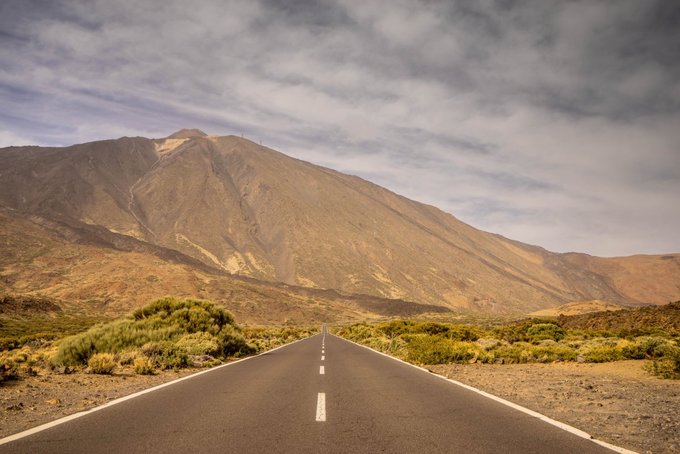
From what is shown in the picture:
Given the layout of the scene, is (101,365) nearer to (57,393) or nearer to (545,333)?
(57,393)

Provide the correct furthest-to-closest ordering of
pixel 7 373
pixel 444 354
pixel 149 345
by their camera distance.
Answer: pixel 444 354, pixel 149 345, pixel 7 373

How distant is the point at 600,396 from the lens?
961 centimetres

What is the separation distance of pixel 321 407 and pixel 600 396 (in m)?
6.09

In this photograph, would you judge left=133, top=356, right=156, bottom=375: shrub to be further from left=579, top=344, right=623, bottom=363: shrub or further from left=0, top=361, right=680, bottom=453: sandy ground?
left=579, top=344, right=623, bottom=363: shrub

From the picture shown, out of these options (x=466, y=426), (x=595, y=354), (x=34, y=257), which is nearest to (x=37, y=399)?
(x=466, y=426)

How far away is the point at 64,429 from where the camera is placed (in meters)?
6.34

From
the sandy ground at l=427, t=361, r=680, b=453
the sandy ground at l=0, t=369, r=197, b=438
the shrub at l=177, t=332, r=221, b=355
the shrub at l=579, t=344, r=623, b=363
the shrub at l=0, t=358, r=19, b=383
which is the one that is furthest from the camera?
the shrub at l=177, t=332, r=221, b=355

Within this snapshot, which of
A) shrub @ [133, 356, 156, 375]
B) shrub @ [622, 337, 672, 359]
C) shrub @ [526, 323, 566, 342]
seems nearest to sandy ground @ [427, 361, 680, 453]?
shrub @ [622, 337, 672, 359]

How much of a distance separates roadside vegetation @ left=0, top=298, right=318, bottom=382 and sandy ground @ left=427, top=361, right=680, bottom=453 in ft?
→ 31.2

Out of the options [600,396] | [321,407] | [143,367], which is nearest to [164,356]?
[143,367]

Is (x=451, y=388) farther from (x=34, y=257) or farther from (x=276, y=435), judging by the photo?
(x=34, y=257)

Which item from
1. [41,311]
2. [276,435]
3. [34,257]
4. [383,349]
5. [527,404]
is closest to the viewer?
[276,435]

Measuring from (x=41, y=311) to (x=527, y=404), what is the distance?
2802 inches

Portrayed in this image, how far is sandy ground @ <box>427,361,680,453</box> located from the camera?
6.43 metres
